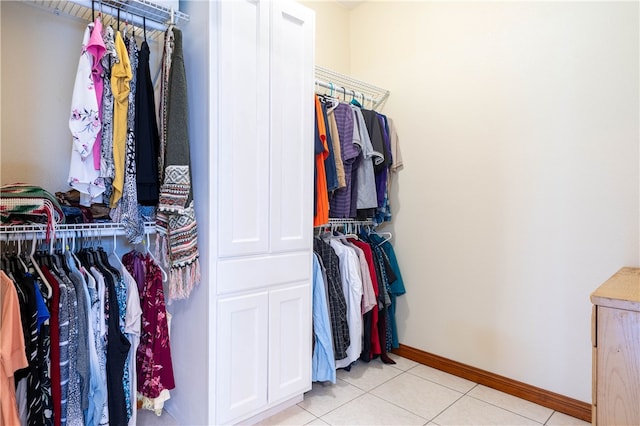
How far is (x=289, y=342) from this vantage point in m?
2.00

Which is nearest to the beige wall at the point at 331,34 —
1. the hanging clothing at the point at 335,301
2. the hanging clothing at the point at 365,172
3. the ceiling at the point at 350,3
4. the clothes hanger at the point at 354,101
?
the ceiling at the point at 350,3

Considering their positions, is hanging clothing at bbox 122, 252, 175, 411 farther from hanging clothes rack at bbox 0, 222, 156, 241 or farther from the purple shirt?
the purple shirt

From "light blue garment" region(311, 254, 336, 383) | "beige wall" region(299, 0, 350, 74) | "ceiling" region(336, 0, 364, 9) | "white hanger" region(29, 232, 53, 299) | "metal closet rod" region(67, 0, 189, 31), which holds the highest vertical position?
"ceiling" region(336, 0, 364, 9)

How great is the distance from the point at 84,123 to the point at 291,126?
3.14 feet

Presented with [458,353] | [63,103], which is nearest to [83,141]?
[63,103]

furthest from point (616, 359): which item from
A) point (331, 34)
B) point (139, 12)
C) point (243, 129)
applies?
point (331, 34)

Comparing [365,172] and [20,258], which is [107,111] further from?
[365,172]

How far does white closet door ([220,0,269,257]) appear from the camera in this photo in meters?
1.71

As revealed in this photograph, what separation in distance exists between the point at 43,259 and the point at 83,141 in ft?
1.77

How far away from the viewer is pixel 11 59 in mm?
1693

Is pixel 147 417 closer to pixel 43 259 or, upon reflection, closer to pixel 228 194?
pixel 43 259

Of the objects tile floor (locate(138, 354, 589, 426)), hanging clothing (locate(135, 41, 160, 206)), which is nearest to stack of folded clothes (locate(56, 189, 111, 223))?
hanging clothing (locate(135, 41, 160, 206))

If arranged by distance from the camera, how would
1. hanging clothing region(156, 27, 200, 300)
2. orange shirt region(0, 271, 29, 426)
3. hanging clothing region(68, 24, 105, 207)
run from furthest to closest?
hanging clothing region(156, 27, 200, 300) < hanging clothing region(68, 24, 105, 207) < orange shirt region(0, 271, 29, 426)

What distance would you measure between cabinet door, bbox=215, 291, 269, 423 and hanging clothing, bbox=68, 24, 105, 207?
2.64ft
